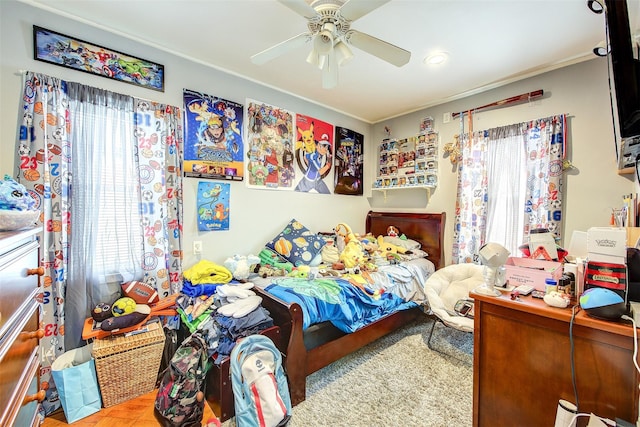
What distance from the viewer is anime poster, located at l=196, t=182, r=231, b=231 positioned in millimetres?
2426

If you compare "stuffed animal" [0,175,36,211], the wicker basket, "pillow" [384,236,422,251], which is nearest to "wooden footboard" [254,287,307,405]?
the wicker basket

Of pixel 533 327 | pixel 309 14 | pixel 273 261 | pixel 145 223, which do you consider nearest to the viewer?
pixel 533 327

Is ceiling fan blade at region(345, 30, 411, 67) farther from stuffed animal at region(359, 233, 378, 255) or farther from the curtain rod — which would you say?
stuffed animal at region(359, 233, 378, 255)

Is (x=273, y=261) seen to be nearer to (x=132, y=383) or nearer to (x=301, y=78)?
(x=132, y=383)

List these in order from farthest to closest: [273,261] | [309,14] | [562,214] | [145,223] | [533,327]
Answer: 1. [273,261]
2. [562,214]
3. [145,223]
4. [309,14]
5. [533,327]

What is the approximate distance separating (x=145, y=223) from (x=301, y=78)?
200cm

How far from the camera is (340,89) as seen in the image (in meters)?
2.94

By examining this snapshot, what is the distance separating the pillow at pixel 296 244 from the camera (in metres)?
2.73

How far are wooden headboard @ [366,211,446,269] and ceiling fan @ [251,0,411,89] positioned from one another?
2.09 meters

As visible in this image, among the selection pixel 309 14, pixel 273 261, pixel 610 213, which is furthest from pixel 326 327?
pixel 610 213

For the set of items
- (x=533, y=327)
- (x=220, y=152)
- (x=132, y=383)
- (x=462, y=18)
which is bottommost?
(x=132, y=383)

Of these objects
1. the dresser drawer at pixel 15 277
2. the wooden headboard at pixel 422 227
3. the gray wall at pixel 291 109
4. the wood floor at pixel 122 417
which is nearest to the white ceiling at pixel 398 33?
the gray wall at pixel 291 109

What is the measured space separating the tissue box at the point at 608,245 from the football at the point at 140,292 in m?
2.56

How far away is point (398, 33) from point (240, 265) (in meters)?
2.29
